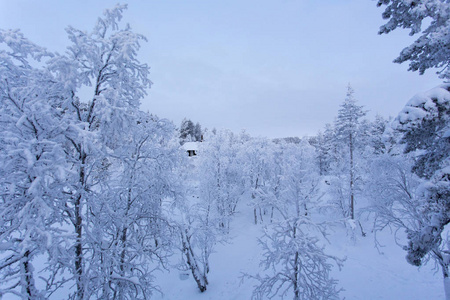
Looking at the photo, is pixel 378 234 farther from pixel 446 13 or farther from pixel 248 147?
pixel 446 13

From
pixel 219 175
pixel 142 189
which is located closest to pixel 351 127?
pixel 219 175

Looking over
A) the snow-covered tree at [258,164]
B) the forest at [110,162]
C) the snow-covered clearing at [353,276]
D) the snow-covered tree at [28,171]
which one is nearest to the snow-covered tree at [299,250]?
the forest at [110,162]

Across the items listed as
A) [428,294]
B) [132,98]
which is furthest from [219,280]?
[132,98]

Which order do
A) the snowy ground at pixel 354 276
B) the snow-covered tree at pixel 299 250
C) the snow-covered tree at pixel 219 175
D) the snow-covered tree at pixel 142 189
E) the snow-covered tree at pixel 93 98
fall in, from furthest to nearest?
the snow-covered tree at pixel 219 175, the snowy ground at pixel 354 276, the snow-covered tree at pixel 299 250, the snow-covered tree at pixel 142 189, the snow-covered tree at pixel 93 98

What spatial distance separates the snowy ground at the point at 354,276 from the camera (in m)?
13.1

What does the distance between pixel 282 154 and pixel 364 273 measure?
689 inches

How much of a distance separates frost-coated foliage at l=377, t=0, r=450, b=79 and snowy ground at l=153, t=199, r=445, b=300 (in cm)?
1122

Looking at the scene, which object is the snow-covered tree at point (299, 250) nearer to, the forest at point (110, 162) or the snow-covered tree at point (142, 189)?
the forest at point (110, 162)

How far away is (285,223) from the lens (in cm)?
839

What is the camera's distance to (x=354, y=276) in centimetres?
1494

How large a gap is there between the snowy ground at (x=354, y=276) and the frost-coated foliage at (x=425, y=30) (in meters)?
11.2

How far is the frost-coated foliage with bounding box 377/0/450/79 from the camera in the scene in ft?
13.0

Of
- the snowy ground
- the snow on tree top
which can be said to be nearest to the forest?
the snow on tree top

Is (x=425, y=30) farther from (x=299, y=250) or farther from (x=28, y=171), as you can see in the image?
(x=28, y=171)
